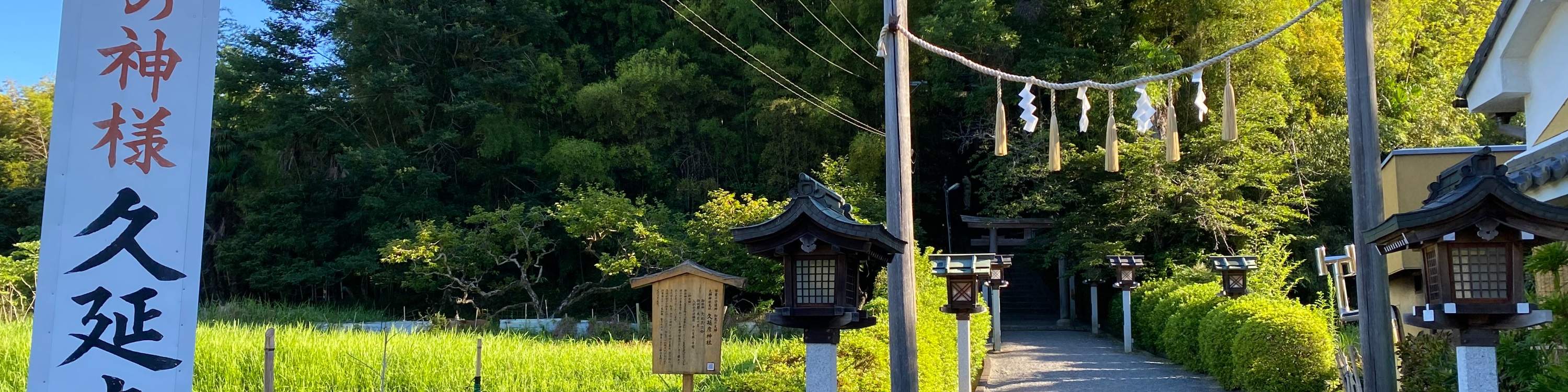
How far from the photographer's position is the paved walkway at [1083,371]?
1051 cm

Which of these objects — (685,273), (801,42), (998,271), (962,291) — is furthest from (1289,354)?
(801,42)

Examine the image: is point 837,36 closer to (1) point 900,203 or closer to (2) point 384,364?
(2) point 384,364

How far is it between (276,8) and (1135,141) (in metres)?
17.6

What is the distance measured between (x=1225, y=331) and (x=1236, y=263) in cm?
264

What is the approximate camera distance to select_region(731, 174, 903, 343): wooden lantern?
5.21m

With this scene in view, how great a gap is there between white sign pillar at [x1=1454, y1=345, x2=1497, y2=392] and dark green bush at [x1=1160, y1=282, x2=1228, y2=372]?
6.68 m

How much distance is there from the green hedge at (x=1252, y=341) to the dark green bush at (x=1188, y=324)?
0.04ft

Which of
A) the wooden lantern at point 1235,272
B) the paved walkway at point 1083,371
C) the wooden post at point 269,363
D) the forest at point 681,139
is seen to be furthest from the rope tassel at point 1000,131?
the forest at point 681,139

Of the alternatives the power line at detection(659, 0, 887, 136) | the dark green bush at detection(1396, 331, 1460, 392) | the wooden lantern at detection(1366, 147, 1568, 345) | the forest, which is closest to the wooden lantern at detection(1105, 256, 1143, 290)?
the forest

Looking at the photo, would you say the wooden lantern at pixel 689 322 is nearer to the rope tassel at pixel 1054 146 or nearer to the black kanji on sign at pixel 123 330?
the rope tassel at pixel 1054 146

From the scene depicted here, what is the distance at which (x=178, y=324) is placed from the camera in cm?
312

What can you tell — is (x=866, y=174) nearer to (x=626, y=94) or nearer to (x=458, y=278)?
(x=626, y=94)

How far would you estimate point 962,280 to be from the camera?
349 inches

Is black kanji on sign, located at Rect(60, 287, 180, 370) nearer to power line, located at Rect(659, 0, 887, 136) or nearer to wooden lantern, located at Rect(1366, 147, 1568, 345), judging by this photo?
wooden lantern, located at Rect(1366, 147, 1568, 345)
